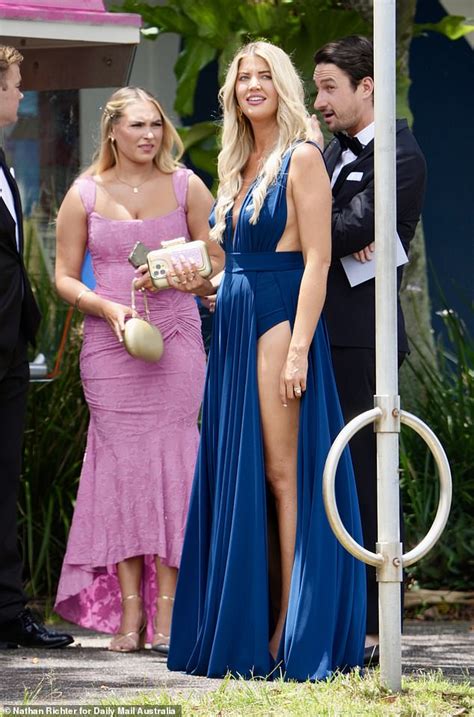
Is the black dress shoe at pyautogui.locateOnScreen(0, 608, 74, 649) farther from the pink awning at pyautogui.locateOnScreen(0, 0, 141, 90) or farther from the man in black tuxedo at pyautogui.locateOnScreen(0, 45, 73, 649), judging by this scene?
the pink awning at pyautogui.locateOnScreen(0, 0, 141, 90)

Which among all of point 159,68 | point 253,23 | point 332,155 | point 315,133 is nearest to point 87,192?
point 332,155

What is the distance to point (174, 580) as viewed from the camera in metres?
5.96

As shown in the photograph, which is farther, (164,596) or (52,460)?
(52,460)

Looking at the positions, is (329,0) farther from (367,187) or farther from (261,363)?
(261,363)

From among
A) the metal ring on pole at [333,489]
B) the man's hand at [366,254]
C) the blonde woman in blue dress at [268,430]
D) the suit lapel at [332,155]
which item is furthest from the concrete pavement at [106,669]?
the suit lapel at [332,155]

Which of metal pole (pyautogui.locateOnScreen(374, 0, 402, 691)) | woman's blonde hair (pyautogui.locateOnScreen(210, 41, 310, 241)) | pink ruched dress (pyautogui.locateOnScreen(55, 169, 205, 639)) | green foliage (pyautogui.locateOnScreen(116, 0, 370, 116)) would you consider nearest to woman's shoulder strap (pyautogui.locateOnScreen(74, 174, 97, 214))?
pink ruched dress (pyautogui.locateOnScreen(55, 169, 205, 639))

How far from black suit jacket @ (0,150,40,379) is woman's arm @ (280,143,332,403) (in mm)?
1252

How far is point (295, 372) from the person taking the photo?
498cm

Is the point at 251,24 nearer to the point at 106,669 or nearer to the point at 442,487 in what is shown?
the point at 106,669

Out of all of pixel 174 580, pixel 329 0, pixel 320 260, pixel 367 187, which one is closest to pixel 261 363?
pixel 320 260

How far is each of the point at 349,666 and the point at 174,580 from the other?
121 cm

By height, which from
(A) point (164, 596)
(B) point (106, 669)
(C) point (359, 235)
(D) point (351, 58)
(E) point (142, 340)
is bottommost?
(B) point (106, 669)

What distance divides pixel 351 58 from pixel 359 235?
0.70 meters

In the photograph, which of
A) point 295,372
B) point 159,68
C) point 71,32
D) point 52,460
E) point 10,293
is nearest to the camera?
point 295,372
